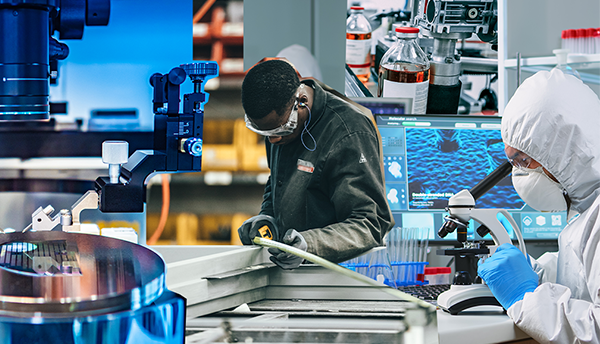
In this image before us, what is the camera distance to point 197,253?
3.28ft

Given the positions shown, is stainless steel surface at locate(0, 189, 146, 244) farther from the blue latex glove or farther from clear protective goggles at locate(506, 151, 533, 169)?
clear protective goggles at locate(506, 151, 533, 169)

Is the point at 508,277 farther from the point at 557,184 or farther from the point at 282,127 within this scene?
the point at 282,127

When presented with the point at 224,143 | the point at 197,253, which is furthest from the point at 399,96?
the point at 197,253

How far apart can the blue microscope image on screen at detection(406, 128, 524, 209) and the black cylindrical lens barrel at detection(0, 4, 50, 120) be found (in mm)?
1285

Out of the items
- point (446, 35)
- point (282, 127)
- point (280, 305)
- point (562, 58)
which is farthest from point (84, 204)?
point (562, 58)

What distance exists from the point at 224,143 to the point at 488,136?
1056 millimetres

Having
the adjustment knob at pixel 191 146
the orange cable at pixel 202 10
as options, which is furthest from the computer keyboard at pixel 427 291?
the orange cable at pixel 202 10

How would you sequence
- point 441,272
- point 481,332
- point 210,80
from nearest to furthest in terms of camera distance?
point 481,332 → point 210,80 → point 441,272

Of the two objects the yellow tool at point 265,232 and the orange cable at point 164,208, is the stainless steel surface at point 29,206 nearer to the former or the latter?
the orange cable at point 164,208

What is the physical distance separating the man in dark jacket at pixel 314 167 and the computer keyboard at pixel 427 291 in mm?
216

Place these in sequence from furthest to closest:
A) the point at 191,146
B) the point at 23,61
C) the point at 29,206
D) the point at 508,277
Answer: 1. the point at 29,206
2. the point at 191,146
3. the point at 508,277
4. the point at 23,61

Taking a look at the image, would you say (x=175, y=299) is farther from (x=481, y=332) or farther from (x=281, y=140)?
(x=281, y=140)

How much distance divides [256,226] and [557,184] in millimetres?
948

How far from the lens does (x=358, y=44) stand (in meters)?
1.90
